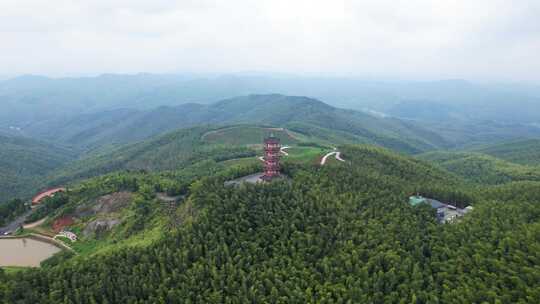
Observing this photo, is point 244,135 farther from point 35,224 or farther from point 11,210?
point 35,224

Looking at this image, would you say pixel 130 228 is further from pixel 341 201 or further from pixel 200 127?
pixel 200 127

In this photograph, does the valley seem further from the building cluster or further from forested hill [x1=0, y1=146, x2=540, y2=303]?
the building cluster

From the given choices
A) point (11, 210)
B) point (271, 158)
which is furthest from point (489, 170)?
point (11, 210)

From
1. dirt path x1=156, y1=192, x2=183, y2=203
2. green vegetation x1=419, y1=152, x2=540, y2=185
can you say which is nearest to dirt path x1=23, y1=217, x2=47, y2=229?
dirt path x1=156, y1=192, x2=183, y2=203

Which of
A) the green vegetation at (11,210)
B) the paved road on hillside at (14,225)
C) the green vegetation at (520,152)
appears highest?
the green vegetation at (11,210)

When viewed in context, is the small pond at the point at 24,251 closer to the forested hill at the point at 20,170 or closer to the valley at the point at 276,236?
the valley at the point at 276,236

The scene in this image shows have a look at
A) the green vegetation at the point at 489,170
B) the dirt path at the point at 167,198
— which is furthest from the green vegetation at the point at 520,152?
the dirt path at the point at 167,198

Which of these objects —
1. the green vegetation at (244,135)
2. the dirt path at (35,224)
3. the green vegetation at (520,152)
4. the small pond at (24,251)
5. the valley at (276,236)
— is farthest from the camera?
the green vegetation at (520,152)
